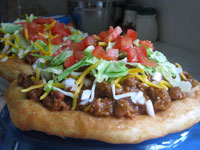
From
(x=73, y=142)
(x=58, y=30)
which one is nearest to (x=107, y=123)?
(x=73, y=142)

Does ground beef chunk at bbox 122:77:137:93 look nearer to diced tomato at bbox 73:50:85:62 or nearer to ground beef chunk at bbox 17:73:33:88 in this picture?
diced tomato at bbox 73:50:85:62

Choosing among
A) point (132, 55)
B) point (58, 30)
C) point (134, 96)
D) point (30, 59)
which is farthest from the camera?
point (58, 30)

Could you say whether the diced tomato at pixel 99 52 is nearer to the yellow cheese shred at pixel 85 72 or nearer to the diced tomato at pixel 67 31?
the yellow cheese shred at pixel 85 72

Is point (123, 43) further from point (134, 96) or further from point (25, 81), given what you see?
point (25, 81)

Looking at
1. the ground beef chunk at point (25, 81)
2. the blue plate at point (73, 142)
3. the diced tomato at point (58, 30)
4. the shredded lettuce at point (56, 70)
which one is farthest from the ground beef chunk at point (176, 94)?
the diced tomato at point (58, 30)

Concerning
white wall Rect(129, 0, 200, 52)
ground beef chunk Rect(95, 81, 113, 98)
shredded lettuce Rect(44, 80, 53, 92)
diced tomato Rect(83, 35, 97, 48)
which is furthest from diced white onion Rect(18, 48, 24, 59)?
white wall Rect(129, 0, 200, 52)

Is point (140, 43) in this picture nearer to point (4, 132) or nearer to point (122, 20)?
point (4, 132)
